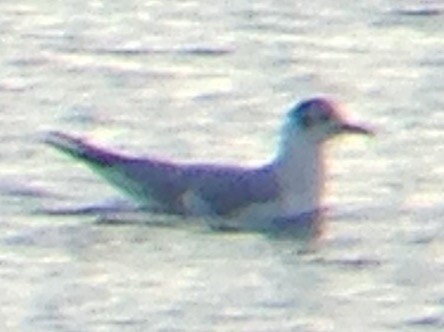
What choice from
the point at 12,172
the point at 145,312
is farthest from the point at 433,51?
the point at 145,312

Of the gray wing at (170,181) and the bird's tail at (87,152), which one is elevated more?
the bird's tail at (87,152)

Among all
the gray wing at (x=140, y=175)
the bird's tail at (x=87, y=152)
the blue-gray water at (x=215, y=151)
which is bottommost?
the blue-gray water at (x=215, y=151)

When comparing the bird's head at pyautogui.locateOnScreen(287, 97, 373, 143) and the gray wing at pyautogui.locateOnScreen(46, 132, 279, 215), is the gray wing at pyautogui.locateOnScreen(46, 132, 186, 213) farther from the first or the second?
the bird's head at pyautogui.locateOnScreen(287, 97, 373, 143)

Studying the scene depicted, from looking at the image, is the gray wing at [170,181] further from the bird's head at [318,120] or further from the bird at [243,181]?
the bird's head at [318,120]

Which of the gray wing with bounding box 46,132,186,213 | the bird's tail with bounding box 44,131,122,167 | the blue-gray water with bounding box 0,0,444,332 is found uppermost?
the bird's tail with bounding box 44,131,122,167

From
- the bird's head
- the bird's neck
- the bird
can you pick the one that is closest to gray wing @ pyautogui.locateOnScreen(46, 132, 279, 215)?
the bird

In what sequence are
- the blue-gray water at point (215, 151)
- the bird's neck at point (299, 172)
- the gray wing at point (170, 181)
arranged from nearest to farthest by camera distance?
1. the blue-gray water at point (215, 151)
2. the gray wing at point (170, 181)
3. the bird's neck at point (299, 172)

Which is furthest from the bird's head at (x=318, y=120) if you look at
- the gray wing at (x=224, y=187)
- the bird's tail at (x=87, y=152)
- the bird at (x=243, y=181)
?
the bird's tail at (x=87, y=152)
